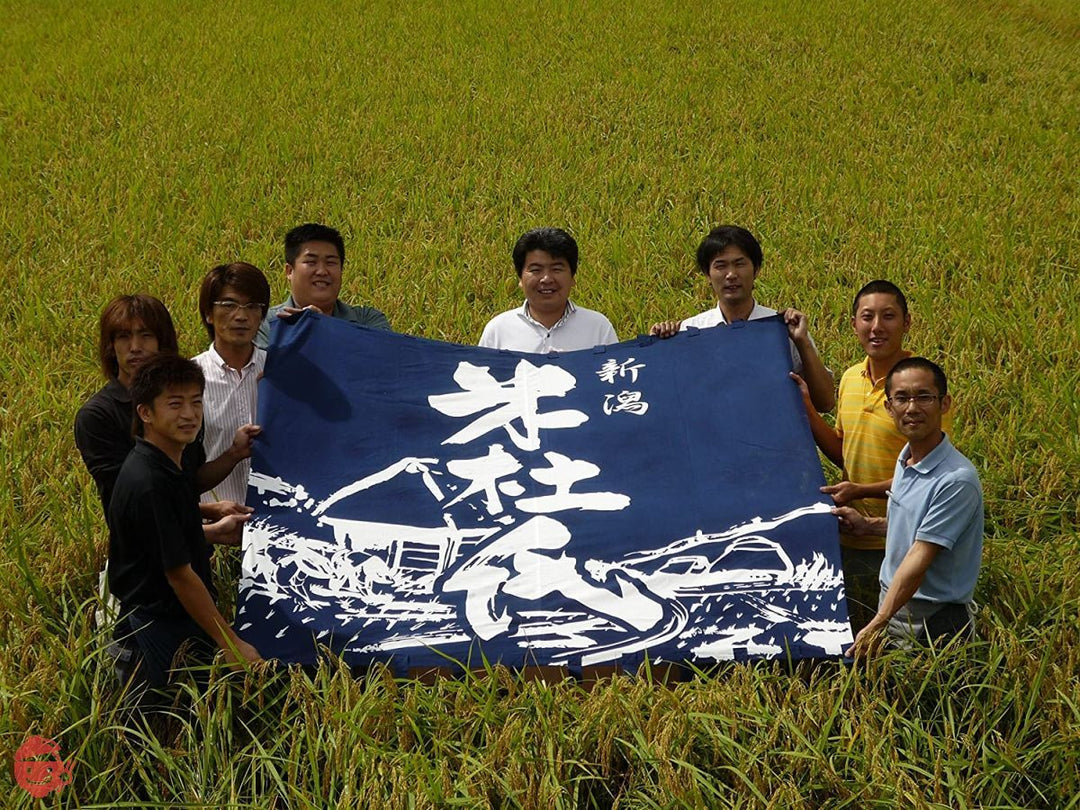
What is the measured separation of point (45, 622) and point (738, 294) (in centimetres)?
264

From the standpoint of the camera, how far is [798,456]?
3.08 metres

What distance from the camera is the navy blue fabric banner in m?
2.73

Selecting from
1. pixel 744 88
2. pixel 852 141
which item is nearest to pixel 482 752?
pixel 852 141

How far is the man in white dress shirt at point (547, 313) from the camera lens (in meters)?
3.66

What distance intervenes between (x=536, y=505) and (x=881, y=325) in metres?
1.28

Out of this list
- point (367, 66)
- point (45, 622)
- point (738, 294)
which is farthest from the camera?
point (367, 66)

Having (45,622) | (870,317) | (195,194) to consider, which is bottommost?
(45,622)

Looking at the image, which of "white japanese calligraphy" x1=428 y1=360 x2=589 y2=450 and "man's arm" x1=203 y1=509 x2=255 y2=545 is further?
"white japanese calligraphy" x1=428 y1=360 x2=589 y2=450

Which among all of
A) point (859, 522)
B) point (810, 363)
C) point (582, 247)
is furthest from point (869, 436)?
point (582, 247)

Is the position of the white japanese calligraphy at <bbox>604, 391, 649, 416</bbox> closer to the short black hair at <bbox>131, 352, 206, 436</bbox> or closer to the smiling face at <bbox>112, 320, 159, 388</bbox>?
the short black hair at <bbox>131, 352, 206, 436</bbox>

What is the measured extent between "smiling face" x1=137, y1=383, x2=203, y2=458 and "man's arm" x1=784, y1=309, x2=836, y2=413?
6.75 ft

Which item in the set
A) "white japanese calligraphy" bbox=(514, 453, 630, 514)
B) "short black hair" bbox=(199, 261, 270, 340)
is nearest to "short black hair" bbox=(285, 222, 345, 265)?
"short black hair" bbox=(199, 261, 270, 340)

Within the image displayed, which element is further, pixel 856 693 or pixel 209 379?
pixel 209 379

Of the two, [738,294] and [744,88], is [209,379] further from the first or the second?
[744,88]
